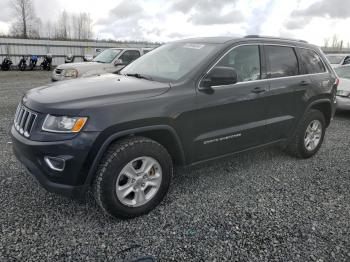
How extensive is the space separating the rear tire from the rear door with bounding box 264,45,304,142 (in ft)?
0.80

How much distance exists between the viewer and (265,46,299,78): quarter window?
402 cm

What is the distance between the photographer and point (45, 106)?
108 inches

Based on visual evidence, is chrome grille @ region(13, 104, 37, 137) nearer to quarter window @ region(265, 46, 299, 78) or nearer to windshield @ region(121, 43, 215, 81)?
windshield @ region(121, 43, 215, 81)

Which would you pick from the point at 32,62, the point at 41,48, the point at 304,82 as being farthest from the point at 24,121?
the point at 41,48

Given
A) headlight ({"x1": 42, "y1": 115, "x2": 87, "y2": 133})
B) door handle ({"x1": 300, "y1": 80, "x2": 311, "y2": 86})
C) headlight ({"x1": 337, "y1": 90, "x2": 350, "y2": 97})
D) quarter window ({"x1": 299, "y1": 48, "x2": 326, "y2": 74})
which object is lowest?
headlight ({"x1": 337, "y1": 90, "x2": 350, "y2": 97})

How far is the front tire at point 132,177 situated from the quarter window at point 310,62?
2.68 metres

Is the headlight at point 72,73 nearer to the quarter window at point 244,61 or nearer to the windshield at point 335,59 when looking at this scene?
the quarter window at point 244,61

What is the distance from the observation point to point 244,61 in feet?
12.4

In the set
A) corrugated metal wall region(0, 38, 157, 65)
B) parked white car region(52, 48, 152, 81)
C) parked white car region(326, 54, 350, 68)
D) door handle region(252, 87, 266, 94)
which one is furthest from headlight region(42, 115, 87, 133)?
corrugated metal wall region(0, 38, 157, 65)

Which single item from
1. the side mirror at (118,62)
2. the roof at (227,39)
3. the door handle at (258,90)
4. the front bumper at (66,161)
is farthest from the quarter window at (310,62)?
the side mirror at (118,62)

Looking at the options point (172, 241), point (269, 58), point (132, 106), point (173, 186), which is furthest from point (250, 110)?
point (172, 241)

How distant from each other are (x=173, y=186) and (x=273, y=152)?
6.94 ft

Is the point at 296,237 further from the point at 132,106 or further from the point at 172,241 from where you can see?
the point at 132,106

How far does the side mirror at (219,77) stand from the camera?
3201mm
